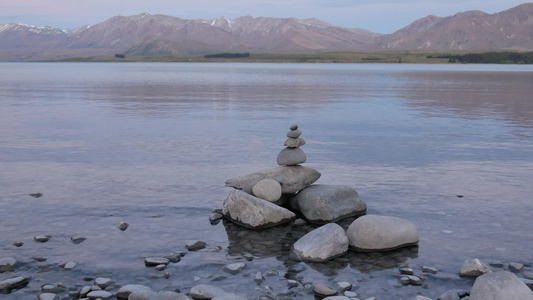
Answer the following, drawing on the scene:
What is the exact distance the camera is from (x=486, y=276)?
423 inches

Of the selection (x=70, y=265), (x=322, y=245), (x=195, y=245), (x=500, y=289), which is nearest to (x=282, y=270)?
(x=322, y=245)

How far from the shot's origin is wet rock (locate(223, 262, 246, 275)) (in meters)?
12.2

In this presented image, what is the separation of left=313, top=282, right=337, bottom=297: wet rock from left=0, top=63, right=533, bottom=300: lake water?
304 mm

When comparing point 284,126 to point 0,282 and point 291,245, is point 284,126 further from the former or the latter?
→ point 0,282

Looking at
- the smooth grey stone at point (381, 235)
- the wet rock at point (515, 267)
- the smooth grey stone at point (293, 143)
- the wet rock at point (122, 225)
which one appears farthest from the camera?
the smooth grey stone at point (293, 143)

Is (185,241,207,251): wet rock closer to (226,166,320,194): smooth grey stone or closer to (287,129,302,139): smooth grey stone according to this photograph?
(226,166,320,194): smooth grey stone

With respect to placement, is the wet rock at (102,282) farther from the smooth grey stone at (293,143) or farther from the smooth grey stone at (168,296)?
the smooth grey stone at (293,143)

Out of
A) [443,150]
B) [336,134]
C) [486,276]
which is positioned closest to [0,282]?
[486,276]

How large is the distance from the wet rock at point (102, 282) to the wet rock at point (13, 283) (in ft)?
4.52

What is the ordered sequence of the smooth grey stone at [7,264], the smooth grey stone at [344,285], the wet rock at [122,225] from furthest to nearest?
the wet rock at [122,225], the smooth grey stone at [7,264], the smooth grey stone at [344,285]

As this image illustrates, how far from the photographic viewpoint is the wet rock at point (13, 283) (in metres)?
11.1

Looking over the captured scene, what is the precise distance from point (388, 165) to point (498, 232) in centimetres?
860

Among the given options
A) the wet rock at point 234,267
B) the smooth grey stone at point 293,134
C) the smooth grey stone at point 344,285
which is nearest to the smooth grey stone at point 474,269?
the smooth grey stone at point 344,285

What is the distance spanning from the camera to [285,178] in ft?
58.7
